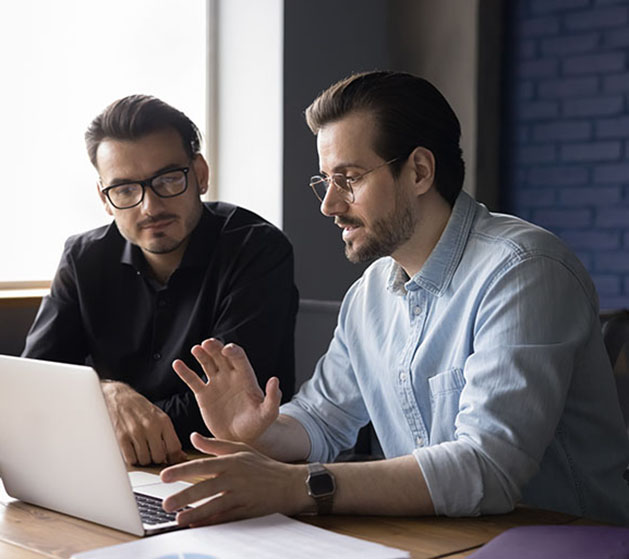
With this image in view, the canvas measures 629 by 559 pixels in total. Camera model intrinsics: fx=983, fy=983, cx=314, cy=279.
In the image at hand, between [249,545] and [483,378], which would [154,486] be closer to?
[249,545]

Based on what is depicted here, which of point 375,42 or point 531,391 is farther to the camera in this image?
point 375,42

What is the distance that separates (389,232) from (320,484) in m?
0.56

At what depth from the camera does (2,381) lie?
4.49 ft

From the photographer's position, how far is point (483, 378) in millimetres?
1464

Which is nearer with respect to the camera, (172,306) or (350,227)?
(350,227)

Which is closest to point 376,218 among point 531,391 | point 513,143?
point 531,391

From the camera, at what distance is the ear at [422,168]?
178 centimetres

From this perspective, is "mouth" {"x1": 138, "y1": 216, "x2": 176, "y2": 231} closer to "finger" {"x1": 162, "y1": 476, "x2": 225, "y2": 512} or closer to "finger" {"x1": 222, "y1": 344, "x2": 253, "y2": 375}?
"finger" {"x1": 222, "y1": 344, "x2": 253, "y2": 375}

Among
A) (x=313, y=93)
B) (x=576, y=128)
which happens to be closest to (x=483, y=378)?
(x=313, y=93)

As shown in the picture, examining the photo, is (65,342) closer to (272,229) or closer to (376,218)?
(272,229)

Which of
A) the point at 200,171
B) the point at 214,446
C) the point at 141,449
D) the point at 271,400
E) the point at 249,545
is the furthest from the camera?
the point at 200,171

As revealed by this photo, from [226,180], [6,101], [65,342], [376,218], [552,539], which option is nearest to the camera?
[552,539]

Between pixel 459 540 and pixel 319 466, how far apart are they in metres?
0.23

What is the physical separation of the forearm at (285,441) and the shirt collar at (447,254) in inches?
12.6
